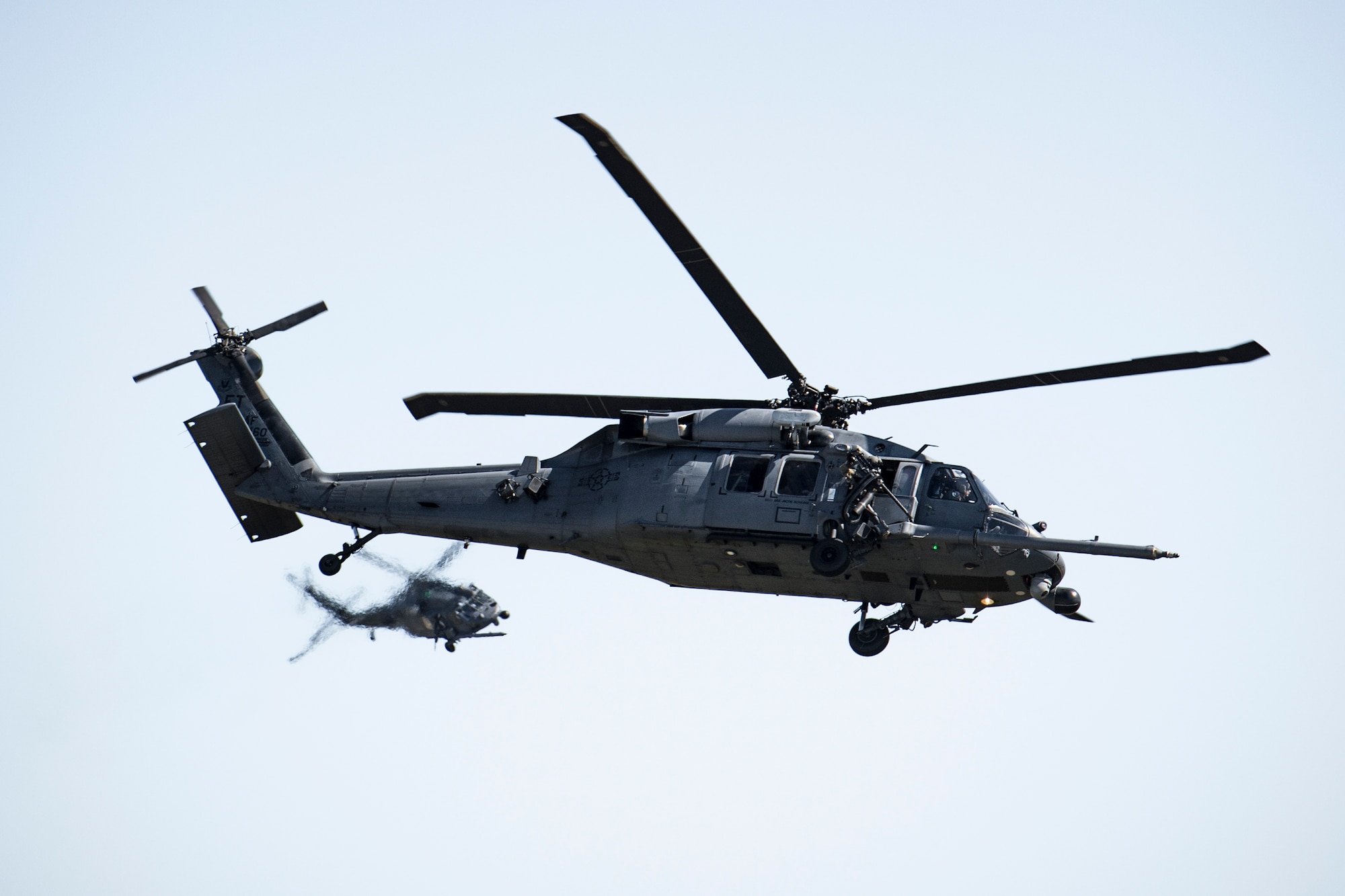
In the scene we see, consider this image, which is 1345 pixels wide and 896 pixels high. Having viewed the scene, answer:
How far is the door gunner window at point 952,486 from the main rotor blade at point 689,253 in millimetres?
2547

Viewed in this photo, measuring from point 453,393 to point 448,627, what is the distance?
25.4 ft

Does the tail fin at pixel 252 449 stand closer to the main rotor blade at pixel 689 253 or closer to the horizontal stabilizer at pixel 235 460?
the horizontal stabilizer at pixel 235 460

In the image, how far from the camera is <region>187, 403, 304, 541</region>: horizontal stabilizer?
28.7m

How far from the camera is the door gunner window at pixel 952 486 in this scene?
77.5 ft

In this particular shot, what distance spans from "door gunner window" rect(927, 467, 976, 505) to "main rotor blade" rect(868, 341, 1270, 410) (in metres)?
1.06

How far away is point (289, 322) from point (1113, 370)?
1423 centimetres

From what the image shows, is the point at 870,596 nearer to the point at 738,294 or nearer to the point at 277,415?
the point at 738,294

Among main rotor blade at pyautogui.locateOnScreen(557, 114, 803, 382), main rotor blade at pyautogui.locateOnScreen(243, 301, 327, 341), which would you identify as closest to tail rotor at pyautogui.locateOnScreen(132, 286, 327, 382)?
main rotor blade at pyautogui.locateOnScreen(243, 301, 327, 341)

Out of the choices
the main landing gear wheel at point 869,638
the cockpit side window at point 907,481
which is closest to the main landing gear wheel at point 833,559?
the cockpit side window at point 907,481

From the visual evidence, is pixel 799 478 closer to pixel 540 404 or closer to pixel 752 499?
pixel 752 499

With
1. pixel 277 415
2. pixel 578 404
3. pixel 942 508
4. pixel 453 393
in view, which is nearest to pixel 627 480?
pixel 578 404

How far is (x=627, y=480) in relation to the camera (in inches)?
989

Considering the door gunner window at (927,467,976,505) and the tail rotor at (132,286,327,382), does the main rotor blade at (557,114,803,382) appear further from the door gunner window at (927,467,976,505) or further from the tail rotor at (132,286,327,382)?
the tail rotor at (132,286,327,382)

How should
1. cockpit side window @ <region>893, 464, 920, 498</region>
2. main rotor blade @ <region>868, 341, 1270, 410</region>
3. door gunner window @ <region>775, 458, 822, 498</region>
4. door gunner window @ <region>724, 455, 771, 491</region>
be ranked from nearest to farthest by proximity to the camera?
main rotor blade @ <region>868, 341, 1270, 410</region> → cockpit side window @ <region>893, 464, 920, 498</region> → door gunner window @ <region>775, 458, 822, 498</region> → door gunner window @ <region>724, 455, 771, 491</region>
